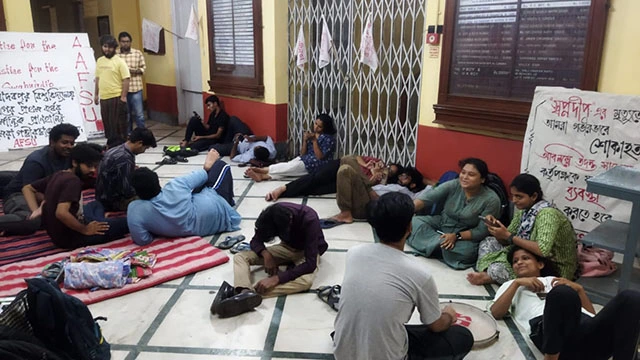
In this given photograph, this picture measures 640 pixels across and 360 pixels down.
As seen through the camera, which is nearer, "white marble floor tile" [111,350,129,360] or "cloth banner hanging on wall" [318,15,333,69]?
"white marble floor tile" [111,350,129,360]

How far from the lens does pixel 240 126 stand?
607cm

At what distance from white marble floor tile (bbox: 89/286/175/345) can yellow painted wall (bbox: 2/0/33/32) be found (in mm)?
4546

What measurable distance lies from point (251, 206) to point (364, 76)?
5.83 feet

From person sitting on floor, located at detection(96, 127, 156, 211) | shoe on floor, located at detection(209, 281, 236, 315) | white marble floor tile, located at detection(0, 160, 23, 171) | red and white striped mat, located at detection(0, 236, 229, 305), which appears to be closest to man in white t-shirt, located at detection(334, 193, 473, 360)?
shoe on floor, located at detection(209, 281, 236, 315)

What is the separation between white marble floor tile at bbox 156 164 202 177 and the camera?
5.21m

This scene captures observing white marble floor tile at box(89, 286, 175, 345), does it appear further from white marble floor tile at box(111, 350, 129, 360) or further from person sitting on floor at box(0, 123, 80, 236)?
person sitting on floor at box(0, 123, 80, 236)

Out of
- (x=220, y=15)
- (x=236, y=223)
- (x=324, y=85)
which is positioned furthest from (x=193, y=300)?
(x=220, y=15)

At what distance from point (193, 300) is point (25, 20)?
15.9ft

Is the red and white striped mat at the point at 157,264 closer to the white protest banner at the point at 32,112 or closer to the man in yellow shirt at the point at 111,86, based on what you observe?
the white protest banner at the point at 32,112

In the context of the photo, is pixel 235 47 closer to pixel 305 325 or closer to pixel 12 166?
pixel 12 166

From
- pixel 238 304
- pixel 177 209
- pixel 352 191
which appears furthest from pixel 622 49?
pixel 177 209

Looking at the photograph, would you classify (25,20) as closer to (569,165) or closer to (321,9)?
(321,9)

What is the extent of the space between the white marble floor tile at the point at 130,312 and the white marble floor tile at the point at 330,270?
2.83 ft

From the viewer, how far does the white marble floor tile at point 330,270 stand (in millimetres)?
2928
